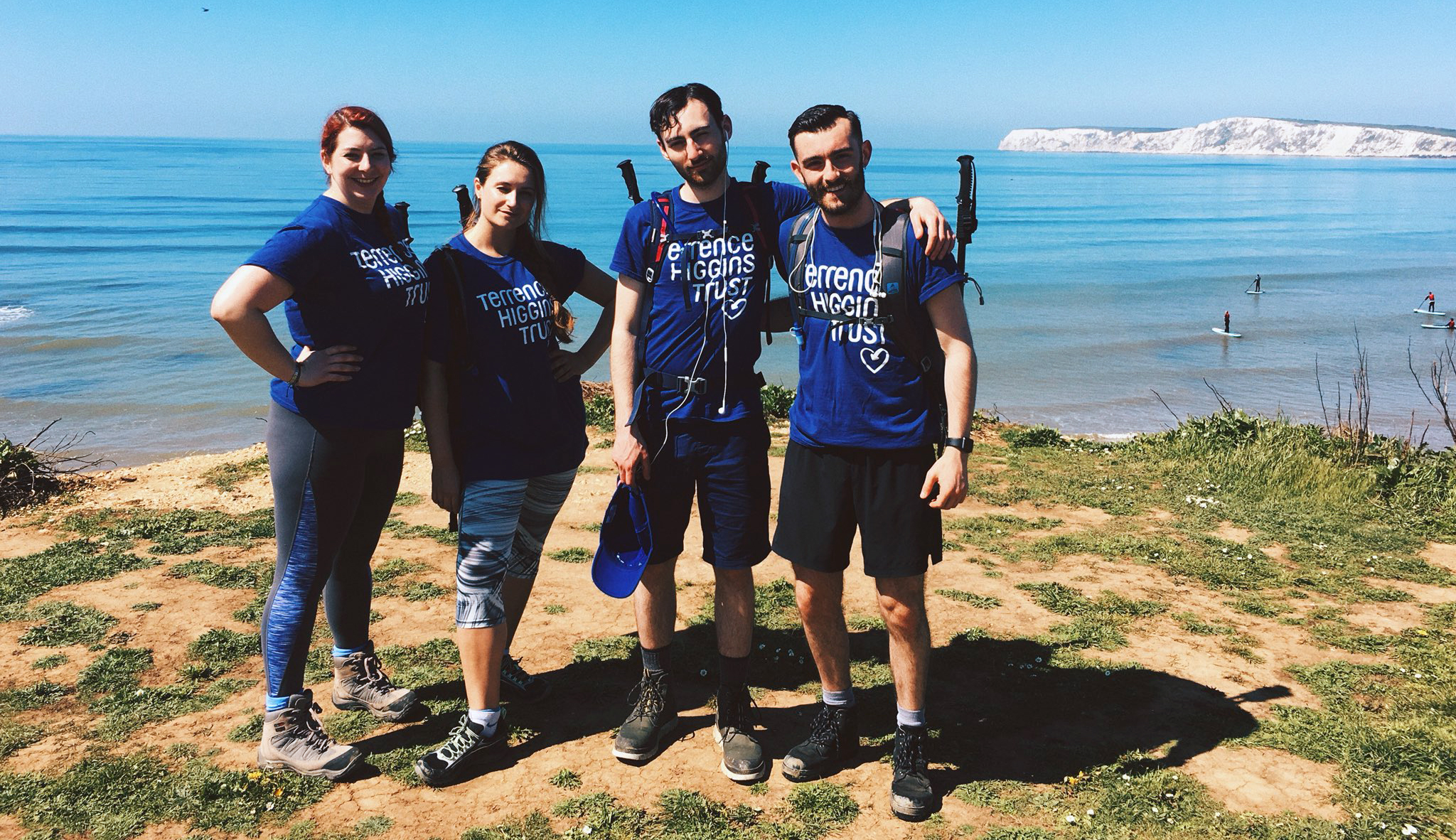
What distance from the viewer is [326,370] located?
352 centimetres

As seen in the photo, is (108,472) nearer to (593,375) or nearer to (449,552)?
(449,552)

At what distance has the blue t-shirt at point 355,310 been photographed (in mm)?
3463

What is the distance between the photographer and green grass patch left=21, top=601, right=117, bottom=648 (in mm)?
5043

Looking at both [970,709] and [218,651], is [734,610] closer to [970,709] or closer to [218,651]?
[970,709]

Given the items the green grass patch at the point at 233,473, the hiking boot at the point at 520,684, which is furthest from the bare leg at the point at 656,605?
the green grass patch at the point at 233,473

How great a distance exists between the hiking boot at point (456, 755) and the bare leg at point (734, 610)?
971 mm

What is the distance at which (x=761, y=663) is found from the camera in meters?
4.86

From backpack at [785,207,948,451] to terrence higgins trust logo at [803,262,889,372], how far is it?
0.6 inches

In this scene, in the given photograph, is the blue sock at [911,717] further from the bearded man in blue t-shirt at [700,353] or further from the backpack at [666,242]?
the backpack at [666,242]

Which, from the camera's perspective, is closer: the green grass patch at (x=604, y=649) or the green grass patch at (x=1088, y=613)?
the green grass patch at (x=604, y=649)

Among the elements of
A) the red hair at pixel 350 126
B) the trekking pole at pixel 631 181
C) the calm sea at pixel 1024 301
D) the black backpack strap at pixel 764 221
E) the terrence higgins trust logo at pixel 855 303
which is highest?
the red hair at pixel 350 126

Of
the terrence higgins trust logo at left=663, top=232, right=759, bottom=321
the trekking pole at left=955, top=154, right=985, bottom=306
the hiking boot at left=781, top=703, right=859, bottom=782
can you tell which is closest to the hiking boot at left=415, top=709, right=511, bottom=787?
the hiking boot at left=781, top=703, right=859, bottom=782

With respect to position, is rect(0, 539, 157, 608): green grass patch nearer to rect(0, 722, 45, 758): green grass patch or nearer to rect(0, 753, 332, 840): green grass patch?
rect(0, 722, 45, 758): green grass patch

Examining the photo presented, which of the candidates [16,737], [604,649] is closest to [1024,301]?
[604,649]
